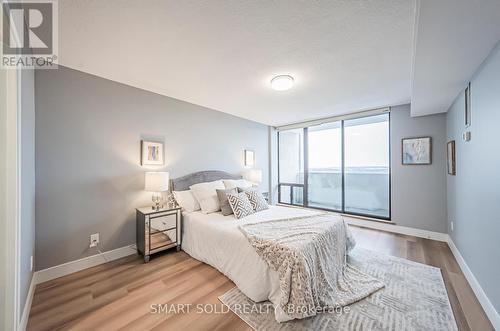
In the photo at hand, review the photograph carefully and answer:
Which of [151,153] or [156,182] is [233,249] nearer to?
[156,182]

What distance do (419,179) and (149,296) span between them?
441 centimetres

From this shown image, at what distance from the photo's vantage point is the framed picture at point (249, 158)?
4562mm

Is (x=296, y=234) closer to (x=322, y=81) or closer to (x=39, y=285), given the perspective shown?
(x=322, y=81)

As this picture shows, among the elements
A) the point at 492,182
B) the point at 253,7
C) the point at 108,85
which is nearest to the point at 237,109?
the point at 108,85

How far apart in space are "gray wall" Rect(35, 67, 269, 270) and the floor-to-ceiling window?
3023mm

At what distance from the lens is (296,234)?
1939 millimetres

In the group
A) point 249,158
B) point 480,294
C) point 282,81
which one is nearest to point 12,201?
point 282,81

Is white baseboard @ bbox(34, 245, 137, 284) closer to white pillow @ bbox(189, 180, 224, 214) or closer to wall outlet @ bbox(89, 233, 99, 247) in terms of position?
wall outlet @ bbox(89, 233, 99, 247)

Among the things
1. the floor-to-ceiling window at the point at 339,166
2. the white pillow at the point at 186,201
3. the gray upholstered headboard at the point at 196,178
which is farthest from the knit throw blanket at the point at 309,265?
the floor-to-ceiling window at the point at 339,166

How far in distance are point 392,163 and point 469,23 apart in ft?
9.44

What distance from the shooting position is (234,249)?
81.5 inches

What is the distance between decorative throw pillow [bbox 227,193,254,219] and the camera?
2.70m

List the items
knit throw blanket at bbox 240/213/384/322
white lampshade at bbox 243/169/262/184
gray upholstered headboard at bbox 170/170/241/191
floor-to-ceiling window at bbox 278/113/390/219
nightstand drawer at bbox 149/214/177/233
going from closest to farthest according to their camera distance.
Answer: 1. knit throw blanket at bbox 240/213/384/322
2. nightstand drawer at bbox 149/214/177/233
3. gray upholstered headboard at bbox 170/170/241/191
4. floor-to-ceiling window at bbox 278/113/390/219
5. white lampshade at bbox 243/169/262/184

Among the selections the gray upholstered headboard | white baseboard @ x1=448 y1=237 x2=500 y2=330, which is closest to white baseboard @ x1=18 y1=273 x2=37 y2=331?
the gray upholstered headboard
